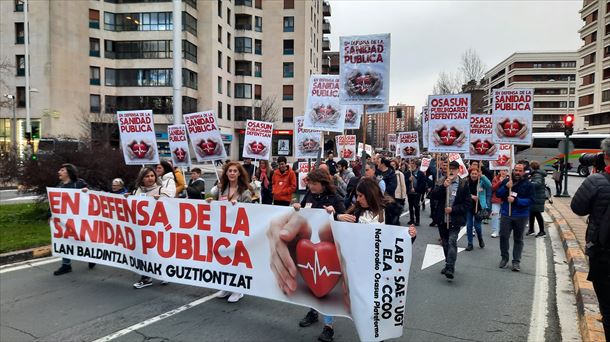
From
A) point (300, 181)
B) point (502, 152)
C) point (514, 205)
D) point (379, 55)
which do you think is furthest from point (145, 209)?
point (502, 152)

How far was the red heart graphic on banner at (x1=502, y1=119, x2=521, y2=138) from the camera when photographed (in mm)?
9359

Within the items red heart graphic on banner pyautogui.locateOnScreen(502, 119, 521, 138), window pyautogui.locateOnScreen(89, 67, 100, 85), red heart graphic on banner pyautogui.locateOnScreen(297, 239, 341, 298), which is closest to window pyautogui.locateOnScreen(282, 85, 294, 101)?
window pyautogui.locateOnScreen(89, 67, 100, 85)

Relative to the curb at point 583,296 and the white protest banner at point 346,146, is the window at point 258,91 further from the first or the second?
the curb at point 583,296

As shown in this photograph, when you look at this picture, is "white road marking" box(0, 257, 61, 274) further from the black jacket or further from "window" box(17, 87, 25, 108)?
"window" box(17, 87, 25, 108)

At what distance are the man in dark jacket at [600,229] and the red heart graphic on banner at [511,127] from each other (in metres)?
5.94

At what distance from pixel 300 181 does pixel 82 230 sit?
8.16 meters

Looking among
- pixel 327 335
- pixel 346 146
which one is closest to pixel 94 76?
pixel 346 146

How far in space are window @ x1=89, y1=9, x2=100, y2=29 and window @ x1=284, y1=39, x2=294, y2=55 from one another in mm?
23567

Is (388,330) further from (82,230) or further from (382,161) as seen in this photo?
(382,161)

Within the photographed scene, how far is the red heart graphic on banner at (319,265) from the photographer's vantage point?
171 inches

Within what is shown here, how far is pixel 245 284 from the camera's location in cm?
504

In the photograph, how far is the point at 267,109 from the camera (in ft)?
173

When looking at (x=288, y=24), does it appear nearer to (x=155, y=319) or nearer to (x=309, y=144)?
(x=309, y=144)

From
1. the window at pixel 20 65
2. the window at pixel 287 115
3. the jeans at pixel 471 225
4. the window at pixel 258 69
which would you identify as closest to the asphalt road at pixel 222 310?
the jeans at pixel 471 225
